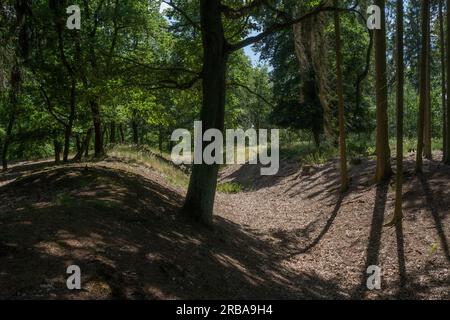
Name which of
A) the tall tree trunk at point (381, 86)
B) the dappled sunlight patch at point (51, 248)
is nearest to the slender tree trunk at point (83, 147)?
the tall tree trunk at point (381, 86)

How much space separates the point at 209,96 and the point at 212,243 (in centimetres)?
306

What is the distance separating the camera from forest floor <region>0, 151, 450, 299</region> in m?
5.20

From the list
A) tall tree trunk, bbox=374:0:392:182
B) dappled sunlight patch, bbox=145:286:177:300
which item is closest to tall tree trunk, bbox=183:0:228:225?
dappled sunlight patch, bbox=145:286:177:300

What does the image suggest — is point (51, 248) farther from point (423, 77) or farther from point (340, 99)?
point (423, 77)

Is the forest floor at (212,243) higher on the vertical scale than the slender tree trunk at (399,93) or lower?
lower

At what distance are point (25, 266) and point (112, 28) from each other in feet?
53.2

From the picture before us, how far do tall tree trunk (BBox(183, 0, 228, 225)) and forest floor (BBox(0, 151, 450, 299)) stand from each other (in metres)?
0.55

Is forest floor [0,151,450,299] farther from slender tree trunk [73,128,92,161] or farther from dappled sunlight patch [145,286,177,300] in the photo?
slender tree trunk [73,128,92,161]

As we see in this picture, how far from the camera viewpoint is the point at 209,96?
8.86 m

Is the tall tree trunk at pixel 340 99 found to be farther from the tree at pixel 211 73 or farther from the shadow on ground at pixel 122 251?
the shadow on ground at pixel 122 251

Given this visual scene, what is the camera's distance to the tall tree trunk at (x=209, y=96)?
8.70 m

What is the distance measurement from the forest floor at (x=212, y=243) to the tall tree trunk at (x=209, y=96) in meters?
0.55

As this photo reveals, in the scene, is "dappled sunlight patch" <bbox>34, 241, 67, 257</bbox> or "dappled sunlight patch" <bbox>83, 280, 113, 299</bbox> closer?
"dappled sunlight patch" <bbox>83, 280, 113, 299</bbox>

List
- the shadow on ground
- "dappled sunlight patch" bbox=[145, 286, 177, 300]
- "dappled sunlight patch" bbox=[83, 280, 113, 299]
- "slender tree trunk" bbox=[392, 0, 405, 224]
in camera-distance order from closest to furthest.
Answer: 1. "dappled sunlight patch" bbox=[83, 280, 113, 299]
2. the shadow on ground
3. "dappled sunlight patch" bbox=[145, 286, 177, 300]
4. "slender tree trunk" bbox=[392, 0, 405, 224]
